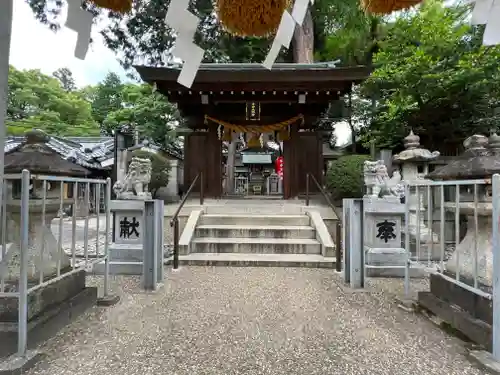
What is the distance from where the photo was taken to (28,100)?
64.7 ft

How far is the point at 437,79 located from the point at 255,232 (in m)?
7.15

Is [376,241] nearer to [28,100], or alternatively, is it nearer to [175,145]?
[175,145]

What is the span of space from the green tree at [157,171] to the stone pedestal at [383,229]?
7.67 meters

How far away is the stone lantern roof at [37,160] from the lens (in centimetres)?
272

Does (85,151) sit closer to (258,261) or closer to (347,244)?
(258,261)

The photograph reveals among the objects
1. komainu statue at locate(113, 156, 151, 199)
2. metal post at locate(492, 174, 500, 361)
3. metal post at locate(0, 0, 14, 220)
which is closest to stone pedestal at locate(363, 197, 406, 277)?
metal post at locate(492, 174, 500, 361)

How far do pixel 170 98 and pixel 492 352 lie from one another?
8.11 metres

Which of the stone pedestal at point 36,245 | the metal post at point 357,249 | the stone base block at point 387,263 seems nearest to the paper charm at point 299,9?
the stone pedestal at point 36,245

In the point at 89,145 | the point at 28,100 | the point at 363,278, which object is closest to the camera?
the point at 363,278

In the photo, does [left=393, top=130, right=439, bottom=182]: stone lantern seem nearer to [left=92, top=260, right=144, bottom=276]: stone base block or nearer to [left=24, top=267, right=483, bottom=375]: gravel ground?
[left=24, top=267, right=483, bottom=375]: gravel ground

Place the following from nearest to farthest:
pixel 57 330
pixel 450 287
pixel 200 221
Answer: pixel 57 330 < pixel 450 287 < pixel 200 221

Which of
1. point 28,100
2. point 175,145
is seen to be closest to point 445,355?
point 175,145

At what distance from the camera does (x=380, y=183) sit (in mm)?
5191

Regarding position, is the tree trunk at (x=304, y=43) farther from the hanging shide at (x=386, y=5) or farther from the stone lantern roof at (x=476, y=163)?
the hanging shide at (x=386, y=5)
